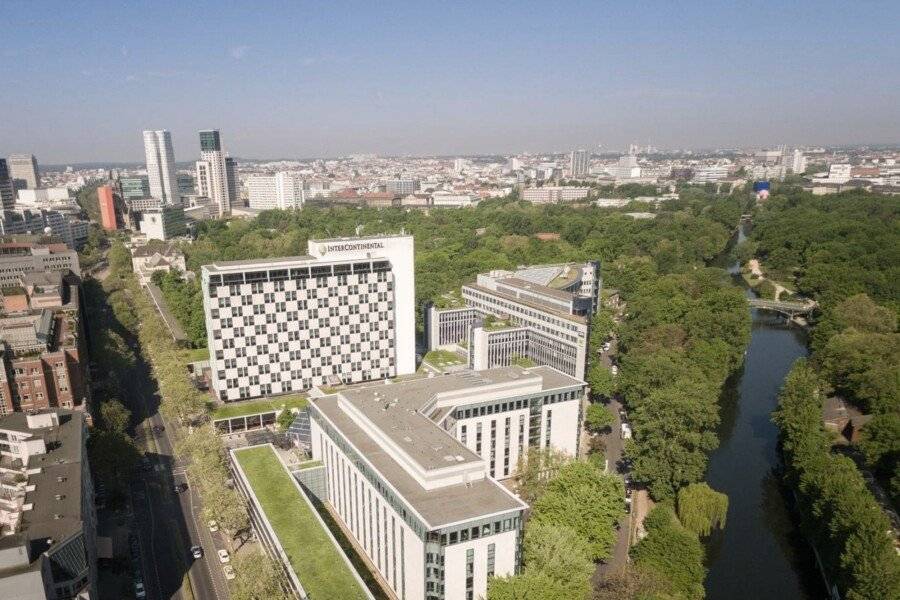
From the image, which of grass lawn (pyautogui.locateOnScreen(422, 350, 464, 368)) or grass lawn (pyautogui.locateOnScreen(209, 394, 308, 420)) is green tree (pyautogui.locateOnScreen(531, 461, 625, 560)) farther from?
grass lawn (pyautogui.locateOnScreen(422, 350, 464, 368))

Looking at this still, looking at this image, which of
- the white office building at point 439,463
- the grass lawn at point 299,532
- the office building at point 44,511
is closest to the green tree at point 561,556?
the white office building at point 439,463

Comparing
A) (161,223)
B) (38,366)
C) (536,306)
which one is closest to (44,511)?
(38,366)

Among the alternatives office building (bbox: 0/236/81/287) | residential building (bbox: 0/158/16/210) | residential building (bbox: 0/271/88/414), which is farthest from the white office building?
residential building (bbox: 0/158/16/210)

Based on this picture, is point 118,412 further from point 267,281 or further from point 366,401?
point 366,401

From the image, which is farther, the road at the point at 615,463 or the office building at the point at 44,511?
the road at the point at 615,463

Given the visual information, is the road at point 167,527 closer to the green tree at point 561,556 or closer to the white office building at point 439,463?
the white office building at point 439,463

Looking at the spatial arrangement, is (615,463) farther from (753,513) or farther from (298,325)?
(298,325)

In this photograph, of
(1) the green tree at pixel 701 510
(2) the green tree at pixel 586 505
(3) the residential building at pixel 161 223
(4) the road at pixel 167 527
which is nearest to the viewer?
(4) the road at pixel 167 527
